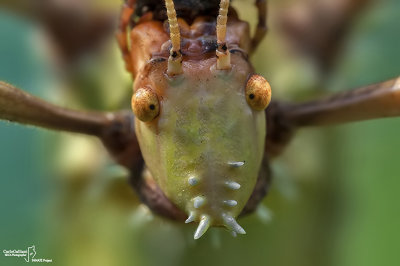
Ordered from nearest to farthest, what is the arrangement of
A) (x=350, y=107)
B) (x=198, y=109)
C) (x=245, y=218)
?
(x=198, y=109) < (x=350, y=107) < (x=245, y=218)

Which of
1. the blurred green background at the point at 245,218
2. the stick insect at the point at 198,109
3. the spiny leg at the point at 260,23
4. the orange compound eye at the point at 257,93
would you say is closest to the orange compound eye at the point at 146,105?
the stick insect at the point at 198,109

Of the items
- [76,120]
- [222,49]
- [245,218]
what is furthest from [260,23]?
[245,218]

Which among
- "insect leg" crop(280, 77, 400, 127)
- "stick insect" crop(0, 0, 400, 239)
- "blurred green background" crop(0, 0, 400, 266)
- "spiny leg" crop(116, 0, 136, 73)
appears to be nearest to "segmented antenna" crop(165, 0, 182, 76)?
"stick insect" crop(0, 0, 400, 239)

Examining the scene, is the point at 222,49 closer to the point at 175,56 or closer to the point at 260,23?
the point at 175,56

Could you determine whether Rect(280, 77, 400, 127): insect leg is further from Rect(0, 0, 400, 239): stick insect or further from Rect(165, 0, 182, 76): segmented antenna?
Rect(165, 0, 182, 76): segmented antenna

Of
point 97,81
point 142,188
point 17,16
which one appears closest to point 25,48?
point 17,16

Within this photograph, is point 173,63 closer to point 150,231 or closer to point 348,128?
point 150,231

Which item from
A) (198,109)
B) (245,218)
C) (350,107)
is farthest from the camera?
(245,218)

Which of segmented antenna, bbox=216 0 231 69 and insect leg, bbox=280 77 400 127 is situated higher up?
segmented antenna, bbox=216 0 231 69
